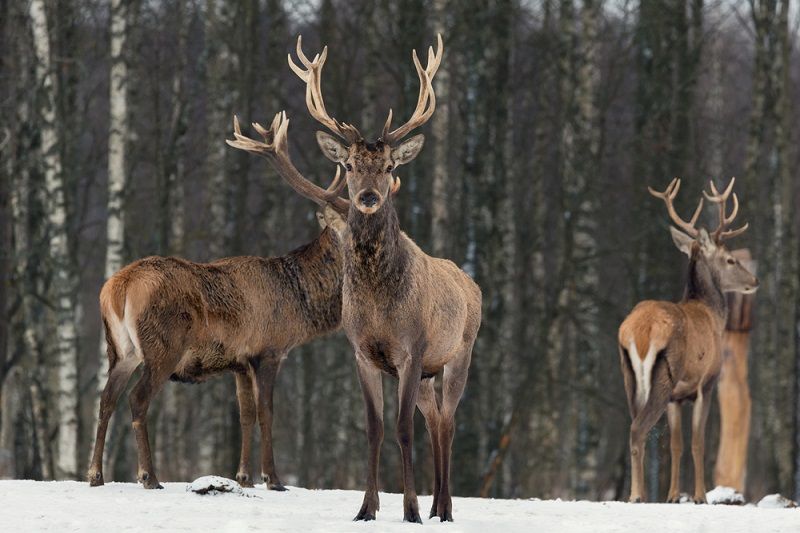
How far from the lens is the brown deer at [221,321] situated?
30.9 ft

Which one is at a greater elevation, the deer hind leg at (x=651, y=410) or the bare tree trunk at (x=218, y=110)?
the bare tree trunk at (x=218, y=110)

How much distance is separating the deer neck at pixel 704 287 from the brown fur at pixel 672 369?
0.25 meters

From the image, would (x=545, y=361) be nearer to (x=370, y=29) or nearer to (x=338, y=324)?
(x=370, y=29)

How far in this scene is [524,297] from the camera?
22172mm

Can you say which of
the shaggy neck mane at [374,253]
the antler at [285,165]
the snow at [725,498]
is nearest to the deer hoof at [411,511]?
the shaggy neck mane at [374,253]

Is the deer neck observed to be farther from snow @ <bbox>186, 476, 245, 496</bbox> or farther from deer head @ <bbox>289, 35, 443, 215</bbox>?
snow @ <bbox>186, 476, 245, 496</bbox>

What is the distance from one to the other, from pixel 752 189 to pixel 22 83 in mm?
9039

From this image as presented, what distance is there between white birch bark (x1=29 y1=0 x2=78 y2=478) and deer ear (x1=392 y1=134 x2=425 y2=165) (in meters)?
6.23

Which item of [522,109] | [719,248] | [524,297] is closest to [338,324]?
[719,248]

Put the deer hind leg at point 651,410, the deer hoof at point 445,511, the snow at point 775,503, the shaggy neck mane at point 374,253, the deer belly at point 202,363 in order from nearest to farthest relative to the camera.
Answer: the shaggy neck mane at point 374,253 → the deer hoof at point 445,511 → the deer belly at point 202,363 → the snow at point 775,503 → the deer hind leg at point 651,410

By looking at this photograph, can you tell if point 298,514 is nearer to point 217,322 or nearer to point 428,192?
point 217,322

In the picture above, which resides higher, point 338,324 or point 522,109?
point 522,109

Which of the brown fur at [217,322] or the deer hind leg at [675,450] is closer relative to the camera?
the brown fur at [217,322]

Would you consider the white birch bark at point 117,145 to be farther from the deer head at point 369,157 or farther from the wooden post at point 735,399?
the wooden post at point 735,399
